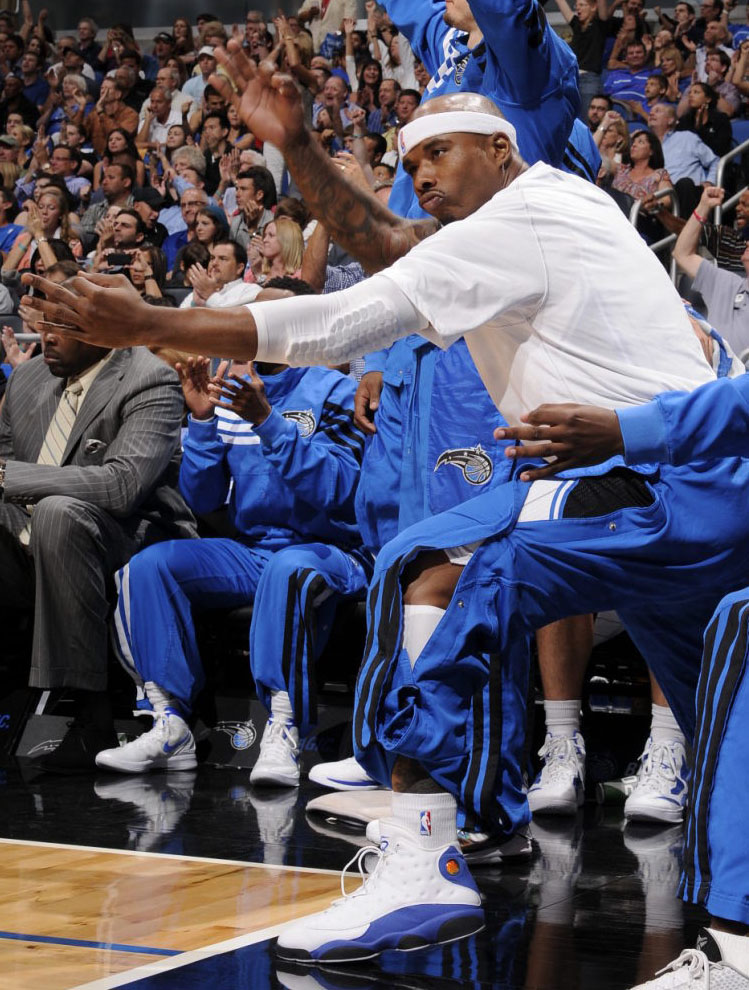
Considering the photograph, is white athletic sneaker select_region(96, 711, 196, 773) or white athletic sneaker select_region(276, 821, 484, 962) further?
white athletic sneaker select_region(96, 711, 196, 773)

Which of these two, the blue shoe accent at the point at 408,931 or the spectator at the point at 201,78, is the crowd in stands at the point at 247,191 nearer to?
the spectator at the point at 201,78

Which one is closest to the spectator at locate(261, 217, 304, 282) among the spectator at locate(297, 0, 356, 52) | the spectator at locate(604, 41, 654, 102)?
the spectator at locate(604, 41, 654, 102)

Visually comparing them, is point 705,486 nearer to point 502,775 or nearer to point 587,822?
point 502,775

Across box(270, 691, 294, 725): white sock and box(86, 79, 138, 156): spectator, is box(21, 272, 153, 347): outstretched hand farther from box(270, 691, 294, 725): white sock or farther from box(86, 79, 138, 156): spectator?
box(86, 79, 138, 156): spectator

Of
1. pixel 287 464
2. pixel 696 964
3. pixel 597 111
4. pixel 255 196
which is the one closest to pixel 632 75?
pixel 597 111

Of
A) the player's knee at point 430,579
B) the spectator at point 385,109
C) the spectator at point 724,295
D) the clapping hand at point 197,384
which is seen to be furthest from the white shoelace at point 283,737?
the spectator at point 385,109

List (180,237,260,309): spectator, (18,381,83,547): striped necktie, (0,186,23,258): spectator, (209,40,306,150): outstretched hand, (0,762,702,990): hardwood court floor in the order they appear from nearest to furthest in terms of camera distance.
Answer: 1. (0,762,702,990): hardwood court floor
2. (209,40,306,150): outstretched hand
3. (18,381,83,547): striped necktie
4. (180,237,260,309): spectator
5. (0,186,23,258): spectator

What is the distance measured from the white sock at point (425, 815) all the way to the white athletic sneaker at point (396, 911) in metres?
0.01

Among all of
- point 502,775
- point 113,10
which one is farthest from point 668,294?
point 113,10

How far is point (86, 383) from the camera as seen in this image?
492 centimetres

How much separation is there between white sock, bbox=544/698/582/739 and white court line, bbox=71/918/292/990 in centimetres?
150

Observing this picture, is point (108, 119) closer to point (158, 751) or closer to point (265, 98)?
point (158, 751)

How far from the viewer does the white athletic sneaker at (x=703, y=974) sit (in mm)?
1930

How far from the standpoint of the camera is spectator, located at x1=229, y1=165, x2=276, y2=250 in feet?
28.6
